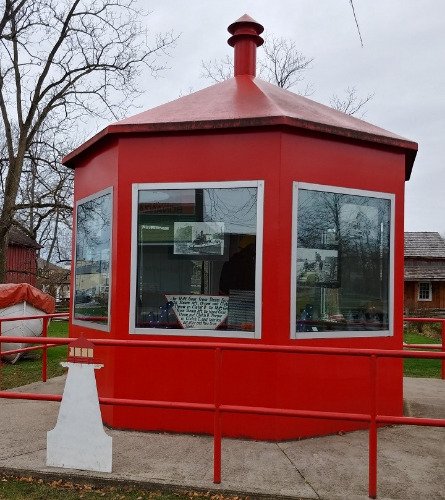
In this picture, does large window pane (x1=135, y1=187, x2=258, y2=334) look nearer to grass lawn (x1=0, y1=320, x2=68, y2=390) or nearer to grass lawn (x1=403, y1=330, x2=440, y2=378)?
grass lawn (x1=0, y1=320, x2=68, y2=390)

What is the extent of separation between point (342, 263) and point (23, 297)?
8.90 m

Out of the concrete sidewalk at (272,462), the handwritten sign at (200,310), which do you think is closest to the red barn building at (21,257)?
the handwritten sign at (200,310)

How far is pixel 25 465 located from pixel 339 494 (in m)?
2.59

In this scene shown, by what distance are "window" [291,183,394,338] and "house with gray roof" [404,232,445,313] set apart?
29685 mm

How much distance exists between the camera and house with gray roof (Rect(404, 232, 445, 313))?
3575 centimetres

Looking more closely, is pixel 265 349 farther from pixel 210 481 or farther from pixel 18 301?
pixel 18 301

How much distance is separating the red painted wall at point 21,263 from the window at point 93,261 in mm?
29084

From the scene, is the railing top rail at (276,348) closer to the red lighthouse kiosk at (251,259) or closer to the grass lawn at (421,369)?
the red lighthouse kiosk at (251,259)

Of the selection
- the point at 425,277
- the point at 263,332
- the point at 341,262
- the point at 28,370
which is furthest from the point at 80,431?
the point at 425,277

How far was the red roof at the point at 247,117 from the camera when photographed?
18.6 feet

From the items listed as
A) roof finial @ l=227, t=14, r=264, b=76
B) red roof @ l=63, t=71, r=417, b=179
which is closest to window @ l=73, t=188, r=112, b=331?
red roof @ l=63, t=71, r=417, b=179

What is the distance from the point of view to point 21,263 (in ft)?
Answer: 122

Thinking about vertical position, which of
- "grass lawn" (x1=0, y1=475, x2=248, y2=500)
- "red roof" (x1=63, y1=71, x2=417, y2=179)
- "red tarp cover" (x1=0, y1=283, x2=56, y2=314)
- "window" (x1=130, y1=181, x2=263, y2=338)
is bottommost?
"grass lawn" (x1=0, y1=475, x2=248, y2=500)

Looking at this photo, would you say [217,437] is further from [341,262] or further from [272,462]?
[341,262]
